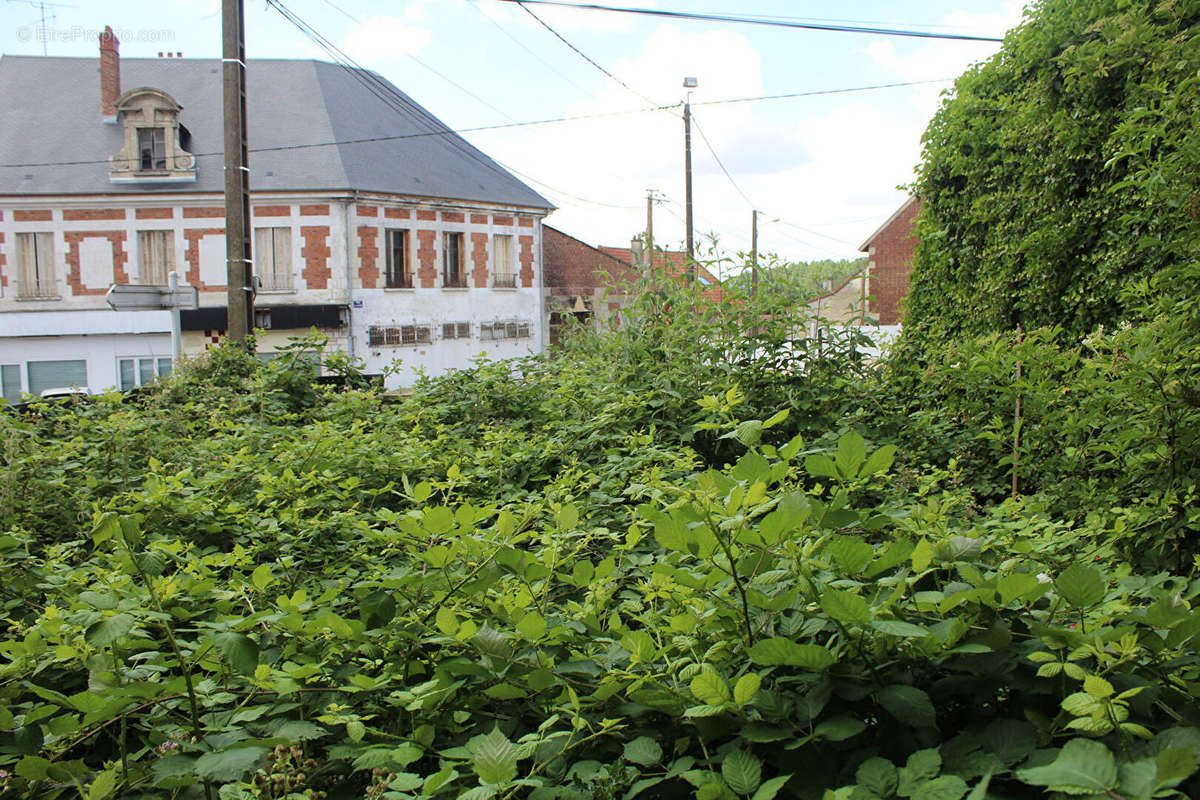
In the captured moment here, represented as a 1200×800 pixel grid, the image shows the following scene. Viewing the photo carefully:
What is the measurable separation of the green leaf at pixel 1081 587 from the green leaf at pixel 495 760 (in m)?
0.93

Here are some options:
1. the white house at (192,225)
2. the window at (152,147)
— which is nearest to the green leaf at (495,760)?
the white house at (192,225)

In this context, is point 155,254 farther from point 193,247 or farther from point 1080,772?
point 1080,772

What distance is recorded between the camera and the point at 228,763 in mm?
1386

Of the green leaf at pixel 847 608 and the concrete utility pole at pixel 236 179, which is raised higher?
the concrete utility pole at pixel 236 179

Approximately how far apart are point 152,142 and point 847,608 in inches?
1151

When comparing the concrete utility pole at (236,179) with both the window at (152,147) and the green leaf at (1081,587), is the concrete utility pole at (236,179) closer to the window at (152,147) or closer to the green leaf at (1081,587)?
the green leaf at (1081,587)

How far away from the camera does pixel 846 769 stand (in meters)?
1.26

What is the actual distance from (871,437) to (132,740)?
12.6 ft

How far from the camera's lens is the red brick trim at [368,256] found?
25.2m

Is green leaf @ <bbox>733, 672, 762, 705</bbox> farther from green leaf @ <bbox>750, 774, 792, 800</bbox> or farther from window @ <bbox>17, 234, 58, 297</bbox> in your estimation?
window @ <bbox>17, 234, 58, 297</bbox>

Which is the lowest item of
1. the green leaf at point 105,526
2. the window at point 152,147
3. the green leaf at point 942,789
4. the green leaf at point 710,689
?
the green leaf at point 942,789

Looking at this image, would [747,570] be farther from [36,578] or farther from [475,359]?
[475,359]

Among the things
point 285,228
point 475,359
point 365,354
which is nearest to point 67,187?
point 285,228

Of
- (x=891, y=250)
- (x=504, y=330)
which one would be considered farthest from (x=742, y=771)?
(x=891, y=250)
